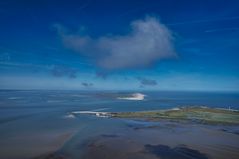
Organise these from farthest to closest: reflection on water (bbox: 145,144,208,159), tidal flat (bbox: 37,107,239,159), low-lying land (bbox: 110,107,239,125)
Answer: low-lying land (bbox: 110,107,239,125) → tidal flat (bbox: 37,107,239,159) → reflection on water (bbox: 145,144,208,159)

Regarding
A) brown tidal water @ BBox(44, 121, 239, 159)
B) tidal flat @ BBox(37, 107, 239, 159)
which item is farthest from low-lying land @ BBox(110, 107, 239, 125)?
brown tidal water @ BBox(44, 121, 239, 159)

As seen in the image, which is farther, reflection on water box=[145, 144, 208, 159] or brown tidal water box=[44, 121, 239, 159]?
brown tidal water box=[44, 121, 239, 159]

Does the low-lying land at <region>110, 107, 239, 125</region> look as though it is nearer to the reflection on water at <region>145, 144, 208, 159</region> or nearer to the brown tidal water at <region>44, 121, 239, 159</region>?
the brown tidal water at <region>44, 121, 239, 159</region>

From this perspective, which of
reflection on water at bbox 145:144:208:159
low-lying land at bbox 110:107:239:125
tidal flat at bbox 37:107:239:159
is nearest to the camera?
reflection on water at bbox 145:144:208:159

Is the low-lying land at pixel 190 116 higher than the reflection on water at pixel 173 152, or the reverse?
the low-lying land at pixel 190 116

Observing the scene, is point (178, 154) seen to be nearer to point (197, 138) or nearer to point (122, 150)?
point (122, 150)

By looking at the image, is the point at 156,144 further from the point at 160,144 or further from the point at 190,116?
the point at 190,116

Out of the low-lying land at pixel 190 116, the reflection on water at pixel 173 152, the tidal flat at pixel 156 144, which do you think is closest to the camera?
A: the reflection on water at pixel 173 152

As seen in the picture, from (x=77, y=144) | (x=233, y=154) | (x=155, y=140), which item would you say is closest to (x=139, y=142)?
(x=155, y=140)

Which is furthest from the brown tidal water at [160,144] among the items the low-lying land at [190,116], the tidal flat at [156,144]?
the low-lying land at [190,116]

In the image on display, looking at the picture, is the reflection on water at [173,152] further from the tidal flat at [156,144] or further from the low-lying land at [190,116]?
the low-lying land at [190,116]

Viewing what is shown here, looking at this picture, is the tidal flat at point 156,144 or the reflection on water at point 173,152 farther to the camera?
the tidal flat at point 156,144

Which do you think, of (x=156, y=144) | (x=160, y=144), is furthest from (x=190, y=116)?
(x=156, y=144)
